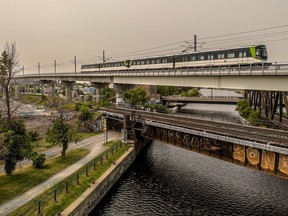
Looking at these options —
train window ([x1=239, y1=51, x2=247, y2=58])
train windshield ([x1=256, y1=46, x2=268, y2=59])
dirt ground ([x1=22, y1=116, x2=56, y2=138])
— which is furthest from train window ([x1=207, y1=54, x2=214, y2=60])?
dirt ground ([x1=22, y1=116, x2=56, y2=138])

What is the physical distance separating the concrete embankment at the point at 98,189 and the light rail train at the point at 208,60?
67.5 feet

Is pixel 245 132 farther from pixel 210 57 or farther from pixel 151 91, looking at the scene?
pixel 151 91

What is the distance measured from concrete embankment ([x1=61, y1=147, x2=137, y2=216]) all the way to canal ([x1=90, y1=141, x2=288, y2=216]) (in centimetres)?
71

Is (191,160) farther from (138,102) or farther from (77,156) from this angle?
(138,102)

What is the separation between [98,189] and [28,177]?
22.4ft

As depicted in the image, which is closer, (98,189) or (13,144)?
(98,189)

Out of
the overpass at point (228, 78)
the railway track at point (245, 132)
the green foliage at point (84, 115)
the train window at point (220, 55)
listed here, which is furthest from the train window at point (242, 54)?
the green foliage at point (84, 115)

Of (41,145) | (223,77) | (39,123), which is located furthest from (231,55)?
(39,123)

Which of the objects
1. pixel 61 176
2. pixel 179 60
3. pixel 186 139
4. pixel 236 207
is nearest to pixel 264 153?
pixel 236 207

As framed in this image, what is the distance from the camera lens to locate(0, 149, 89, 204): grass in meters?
20.8

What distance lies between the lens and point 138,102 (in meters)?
75.5

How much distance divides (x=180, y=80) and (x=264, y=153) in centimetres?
2529

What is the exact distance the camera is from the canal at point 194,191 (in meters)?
22.3

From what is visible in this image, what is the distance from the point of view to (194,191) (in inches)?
1003
